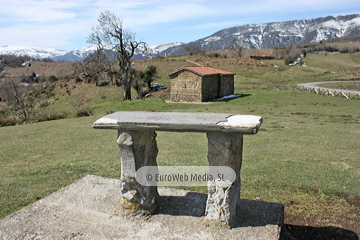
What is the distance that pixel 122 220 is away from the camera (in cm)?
544

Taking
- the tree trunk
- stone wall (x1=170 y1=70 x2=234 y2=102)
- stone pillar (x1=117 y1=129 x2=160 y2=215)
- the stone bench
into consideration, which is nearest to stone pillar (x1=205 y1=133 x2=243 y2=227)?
the stone bench

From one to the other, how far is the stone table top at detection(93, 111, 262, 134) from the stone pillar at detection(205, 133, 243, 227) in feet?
0.89

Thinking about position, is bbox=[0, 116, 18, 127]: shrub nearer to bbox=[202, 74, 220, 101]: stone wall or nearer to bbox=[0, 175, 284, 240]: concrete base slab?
bbox=[202, 74, 220, 101]: stone wall

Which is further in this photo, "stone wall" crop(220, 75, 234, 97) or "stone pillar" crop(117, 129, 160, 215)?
"stone wall" crop(220, 75, 234, 97)

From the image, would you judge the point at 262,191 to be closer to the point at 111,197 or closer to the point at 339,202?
the point at 339,202

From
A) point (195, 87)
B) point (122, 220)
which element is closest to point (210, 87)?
point (195, 87)

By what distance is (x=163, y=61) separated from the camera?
214ft

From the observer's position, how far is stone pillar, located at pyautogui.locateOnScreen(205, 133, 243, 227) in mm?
4766

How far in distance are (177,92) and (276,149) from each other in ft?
72.0

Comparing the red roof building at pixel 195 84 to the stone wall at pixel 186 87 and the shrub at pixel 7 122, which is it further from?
the shrub at pixel 7 122

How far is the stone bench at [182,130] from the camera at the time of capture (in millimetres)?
4609

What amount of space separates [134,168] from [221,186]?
164 cm

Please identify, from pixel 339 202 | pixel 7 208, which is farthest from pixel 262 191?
pixel 7 208

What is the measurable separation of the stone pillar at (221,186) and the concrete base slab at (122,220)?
21 cm
